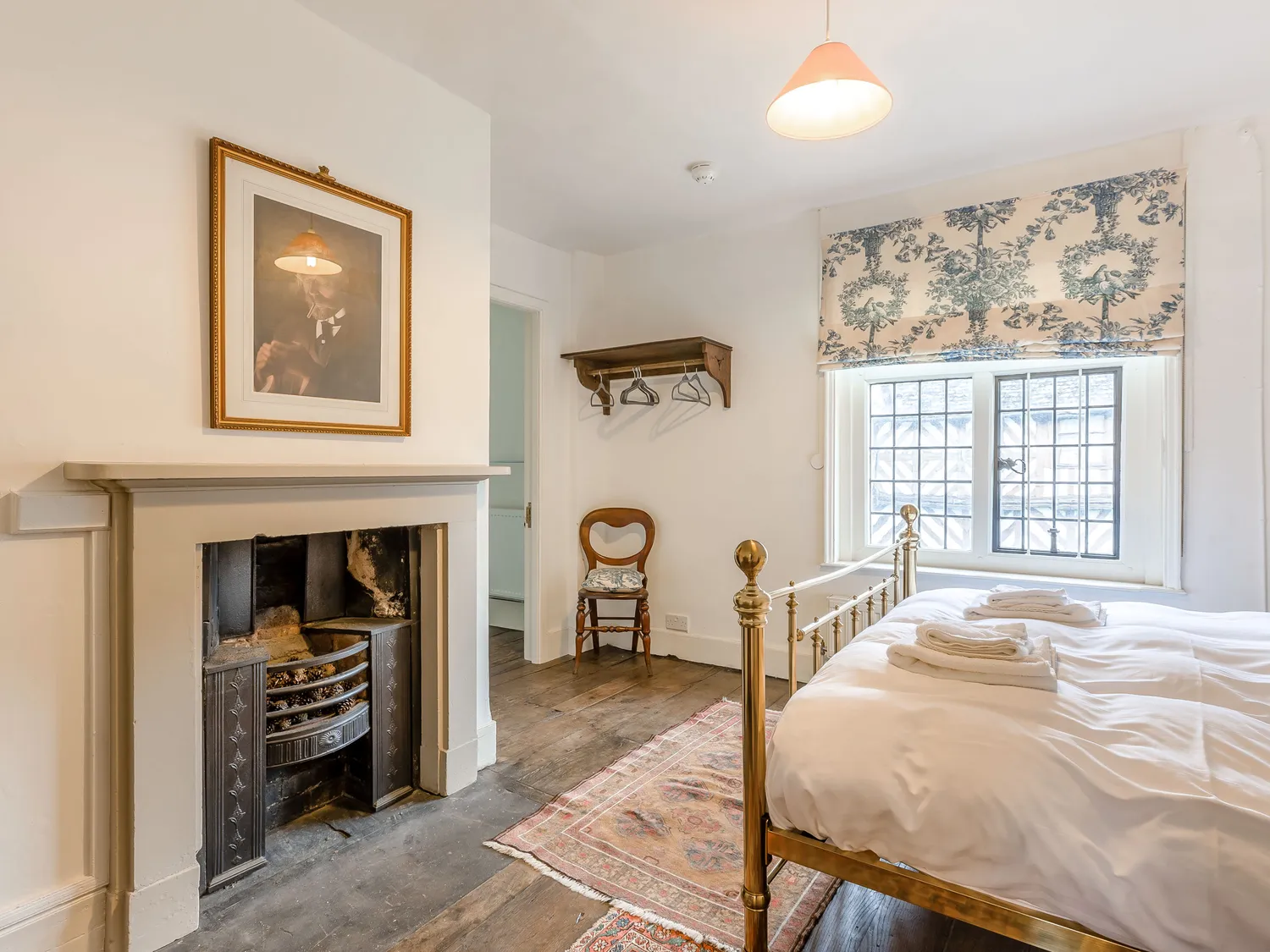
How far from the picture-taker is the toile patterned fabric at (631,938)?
1.59 metres

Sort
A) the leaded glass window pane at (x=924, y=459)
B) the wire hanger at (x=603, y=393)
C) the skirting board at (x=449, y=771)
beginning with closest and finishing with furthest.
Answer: the skirting board at (x=449, y=771) < the leaded glass window pane at (x=924, y=459) < the wire hanger at (x=603, y=393)

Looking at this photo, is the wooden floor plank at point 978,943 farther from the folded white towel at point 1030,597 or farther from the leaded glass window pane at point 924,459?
the leaded glass window pane at point 924,459

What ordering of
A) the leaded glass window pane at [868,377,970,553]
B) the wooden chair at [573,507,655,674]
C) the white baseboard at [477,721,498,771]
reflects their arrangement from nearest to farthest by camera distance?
the white baseboard at [477,721,498,771], the leaded glass window pane at [868,377,970,553], the wooden chair at [573,507,655,674]

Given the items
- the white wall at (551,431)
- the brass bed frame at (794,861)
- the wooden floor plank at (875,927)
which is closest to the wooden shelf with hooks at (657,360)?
the white wall at (551,431)

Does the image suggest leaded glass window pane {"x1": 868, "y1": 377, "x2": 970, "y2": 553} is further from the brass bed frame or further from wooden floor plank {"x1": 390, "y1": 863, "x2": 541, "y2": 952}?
wooden floor plank {"x1": 390, "y1": 863, "x2": 541, "y2": 952}

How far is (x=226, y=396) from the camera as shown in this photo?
1830mm

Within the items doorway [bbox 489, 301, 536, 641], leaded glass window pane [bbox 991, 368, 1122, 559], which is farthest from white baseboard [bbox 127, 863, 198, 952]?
leaded glass window pane [bbox 991, 368, 1122, 559]

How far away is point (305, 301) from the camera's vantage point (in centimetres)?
201

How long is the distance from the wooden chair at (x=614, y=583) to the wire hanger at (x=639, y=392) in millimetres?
686

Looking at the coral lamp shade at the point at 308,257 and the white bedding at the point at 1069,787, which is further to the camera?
the coral lamp shade at the point at 308,257

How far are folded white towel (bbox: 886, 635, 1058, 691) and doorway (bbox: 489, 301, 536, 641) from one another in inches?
133

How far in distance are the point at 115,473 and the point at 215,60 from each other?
3.85 feet

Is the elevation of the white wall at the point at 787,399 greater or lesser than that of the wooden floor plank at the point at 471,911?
greater

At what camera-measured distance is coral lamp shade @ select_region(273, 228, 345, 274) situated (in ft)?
6.43
